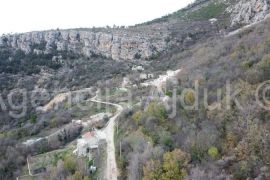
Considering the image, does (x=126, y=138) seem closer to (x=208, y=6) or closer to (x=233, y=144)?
(x=233, y=144)

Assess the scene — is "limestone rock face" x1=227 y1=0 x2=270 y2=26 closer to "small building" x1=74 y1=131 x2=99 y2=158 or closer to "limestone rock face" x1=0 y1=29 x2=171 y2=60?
"limestone rock face" x1=0 y1=29 x2=171 y2=60

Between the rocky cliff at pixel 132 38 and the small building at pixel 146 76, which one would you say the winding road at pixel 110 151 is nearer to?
the small building at pixel 146 76

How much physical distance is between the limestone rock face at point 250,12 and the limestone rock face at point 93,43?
1350 centimetres

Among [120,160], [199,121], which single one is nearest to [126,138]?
[120,160]

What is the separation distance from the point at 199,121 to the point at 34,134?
1944 centimetres

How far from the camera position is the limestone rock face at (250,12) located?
2562 inches

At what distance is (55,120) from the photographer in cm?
4222

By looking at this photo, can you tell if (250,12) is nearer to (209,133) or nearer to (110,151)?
(110,151)

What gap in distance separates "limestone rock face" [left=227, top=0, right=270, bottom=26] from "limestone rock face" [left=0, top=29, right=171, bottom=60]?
531 inches

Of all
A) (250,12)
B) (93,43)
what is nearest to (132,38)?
(93,43)
